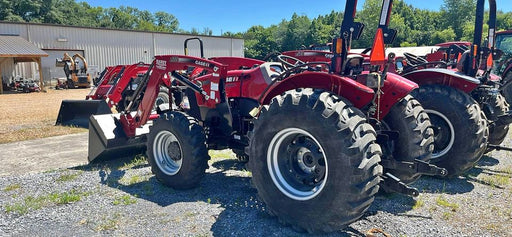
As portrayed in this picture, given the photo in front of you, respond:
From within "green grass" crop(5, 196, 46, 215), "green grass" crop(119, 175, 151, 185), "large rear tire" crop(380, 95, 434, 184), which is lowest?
"green grass" crop(5, 196, 46, 215)

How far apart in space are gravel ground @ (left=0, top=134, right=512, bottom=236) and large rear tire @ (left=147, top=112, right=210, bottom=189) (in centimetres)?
19

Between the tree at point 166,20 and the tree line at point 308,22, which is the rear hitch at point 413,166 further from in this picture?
the tree at point 166,20

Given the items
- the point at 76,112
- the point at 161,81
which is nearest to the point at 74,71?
the point at 76,112

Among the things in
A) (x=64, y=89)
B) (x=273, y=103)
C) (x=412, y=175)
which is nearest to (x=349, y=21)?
(x=273, y=103)

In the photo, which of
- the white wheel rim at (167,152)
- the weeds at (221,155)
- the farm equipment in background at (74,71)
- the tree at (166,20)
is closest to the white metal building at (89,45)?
the farm equipment in background at (74,71)

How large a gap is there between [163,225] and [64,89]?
26.1 meters

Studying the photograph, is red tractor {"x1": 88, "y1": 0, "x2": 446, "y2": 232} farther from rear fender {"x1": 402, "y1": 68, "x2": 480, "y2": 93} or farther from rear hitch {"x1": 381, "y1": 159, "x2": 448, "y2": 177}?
rear fender {"x1": 402, "y1": 68, "x2": 480, "y2": 93}

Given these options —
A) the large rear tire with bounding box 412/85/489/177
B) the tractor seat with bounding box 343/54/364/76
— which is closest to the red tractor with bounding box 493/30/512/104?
the large rear tire with bounding box 412/85/489/177

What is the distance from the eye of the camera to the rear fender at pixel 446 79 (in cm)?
529

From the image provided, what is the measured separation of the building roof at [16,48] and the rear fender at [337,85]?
24.9 meters

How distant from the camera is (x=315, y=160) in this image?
139 inches

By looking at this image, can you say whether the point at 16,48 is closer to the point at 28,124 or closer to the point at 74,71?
the point at 74,71

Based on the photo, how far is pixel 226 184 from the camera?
513 cm

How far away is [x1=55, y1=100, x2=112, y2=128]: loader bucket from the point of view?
32.7ft
